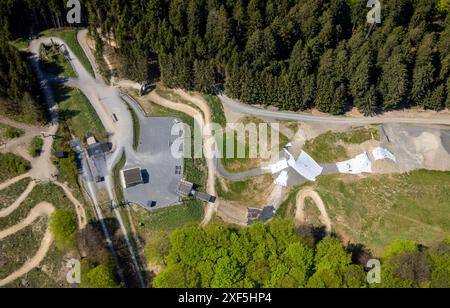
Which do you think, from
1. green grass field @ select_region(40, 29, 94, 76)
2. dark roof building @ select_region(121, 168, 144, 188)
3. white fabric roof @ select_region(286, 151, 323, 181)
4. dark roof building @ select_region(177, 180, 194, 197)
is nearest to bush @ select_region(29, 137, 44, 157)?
dark roof building @ select_region(121, 168, 144, 188)

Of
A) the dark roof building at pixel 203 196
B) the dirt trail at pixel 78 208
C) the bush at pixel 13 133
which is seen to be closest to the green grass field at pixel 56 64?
the bush at pixel 13 133

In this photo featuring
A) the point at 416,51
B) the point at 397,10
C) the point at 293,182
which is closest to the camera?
the point at 293,182

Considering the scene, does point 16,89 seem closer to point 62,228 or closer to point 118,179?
point 118,179

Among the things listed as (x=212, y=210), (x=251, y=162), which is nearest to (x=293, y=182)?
(x=251, y=162)

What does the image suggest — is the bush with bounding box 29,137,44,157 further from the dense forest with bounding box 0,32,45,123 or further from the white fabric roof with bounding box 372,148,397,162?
the white fabric roof with bounding box 372,148,397,162

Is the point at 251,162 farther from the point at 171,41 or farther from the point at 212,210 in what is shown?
the point at 171,41

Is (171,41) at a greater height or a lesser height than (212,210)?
greater

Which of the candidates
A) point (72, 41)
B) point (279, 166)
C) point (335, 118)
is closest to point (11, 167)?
point (72, 41)
